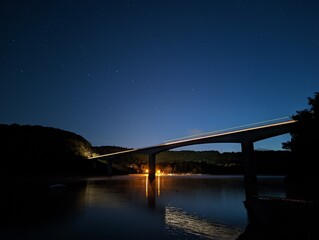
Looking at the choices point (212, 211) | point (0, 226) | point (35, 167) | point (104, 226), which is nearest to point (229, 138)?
point (212, 211)

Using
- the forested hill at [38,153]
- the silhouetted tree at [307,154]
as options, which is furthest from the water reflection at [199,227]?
the forested hill at [38,153]

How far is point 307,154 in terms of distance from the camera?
648 inches

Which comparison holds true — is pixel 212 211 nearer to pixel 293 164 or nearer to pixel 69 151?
pixel 293 164

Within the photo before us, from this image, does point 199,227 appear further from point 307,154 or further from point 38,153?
point 38,153

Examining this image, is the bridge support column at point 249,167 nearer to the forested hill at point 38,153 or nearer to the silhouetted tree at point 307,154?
the silhouetted tree at point 307,154

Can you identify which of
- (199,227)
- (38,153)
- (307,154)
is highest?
(38,153)

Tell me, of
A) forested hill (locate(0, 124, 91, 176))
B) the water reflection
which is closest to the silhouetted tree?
the water reflection

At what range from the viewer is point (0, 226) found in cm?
1722

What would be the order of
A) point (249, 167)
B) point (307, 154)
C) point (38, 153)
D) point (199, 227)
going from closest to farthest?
point (307, 154) → point (199, 227) → point (249, 167) → point (38, 153)

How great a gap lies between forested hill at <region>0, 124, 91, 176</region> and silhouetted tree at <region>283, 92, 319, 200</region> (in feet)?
363

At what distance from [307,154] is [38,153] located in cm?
13734

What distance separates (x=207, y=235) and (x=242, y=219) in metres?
6.55

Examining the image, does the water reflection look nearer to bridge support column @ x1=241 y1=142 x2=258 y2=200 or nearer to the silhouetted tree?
the silhouetted tree

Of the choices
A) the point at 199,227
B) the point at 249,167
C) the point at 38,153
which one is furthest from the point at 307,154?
the point at 38,153
